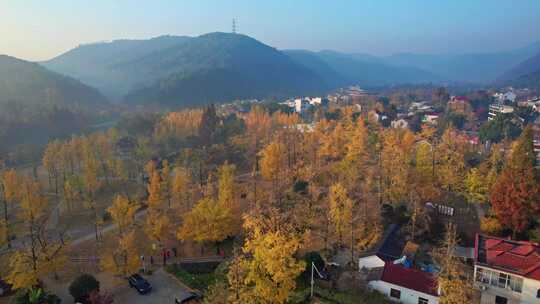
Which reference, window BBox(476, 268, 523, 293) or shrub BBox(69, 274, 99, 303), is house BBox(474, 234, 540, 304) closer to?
window BBox(476, 268, 523, 293)

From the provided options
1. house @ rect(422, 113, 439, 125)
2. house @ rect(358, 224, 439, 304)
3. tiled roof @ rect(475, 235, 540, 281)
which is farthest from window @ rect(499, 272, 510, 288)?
house @ rect(422, 113, 439, 125)

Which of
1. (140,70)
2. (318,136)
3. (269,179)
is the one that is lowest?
(269,179)

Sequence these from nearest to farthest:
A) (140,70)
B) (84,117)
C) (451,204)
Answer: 1. (451,204)
2. (84,117)
3. (140,70)

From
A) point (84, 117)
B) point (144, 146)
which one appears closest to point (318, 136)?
point (144, 146)

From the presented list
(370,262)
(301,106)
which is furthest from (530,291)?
(301,106)

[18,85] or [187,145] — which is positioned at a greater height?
[18,85]

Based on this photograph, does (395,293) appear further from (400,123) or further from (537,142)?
(400,123)

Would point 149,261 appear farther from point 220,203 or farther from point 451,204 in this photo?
point 451,204
